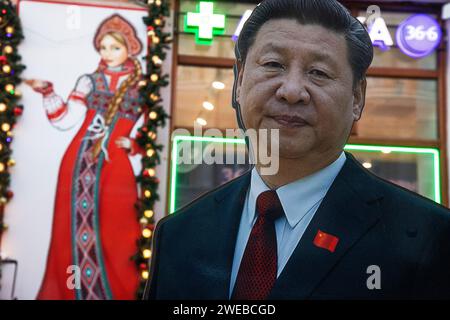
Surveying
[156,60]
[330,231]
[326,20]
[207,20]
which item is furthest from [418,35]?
[156,60]

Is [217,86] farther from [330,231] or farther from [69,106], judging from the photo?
[330,231]

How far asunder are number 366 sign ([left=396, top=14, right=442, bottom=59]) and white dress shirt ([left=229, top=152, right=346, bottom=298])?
2.47ft

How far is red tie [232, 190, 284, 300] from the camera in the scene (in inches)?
30.2

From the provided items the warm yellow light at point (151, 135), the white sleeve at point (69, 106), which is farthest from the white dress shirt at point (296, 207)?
the warm yellow light at point (151, 135)

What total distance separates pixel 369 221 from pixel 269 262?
0.54ft

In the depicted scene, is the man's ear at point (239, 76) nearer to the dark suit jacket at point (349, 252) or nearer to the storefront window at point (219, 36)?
the dark suit jacket at point (349, 252)

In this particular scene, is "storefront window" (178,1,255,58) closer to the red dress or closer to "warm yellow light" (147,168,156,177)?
the red dress

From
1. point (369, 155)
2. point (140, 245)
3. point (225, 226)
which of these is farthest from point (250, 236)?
point (140, 245)

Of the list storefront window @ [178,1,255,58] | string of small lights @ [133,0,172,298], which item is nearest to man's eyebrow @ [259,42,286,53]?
storefront window @ [178,1,255,58]

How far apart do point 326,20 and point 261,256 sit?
1.22ft

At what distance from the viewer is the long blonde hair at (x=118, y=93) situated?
2.43 m

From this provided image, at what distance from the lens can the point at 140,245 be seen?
2883 mm

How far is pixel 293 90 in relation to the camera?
724mm
